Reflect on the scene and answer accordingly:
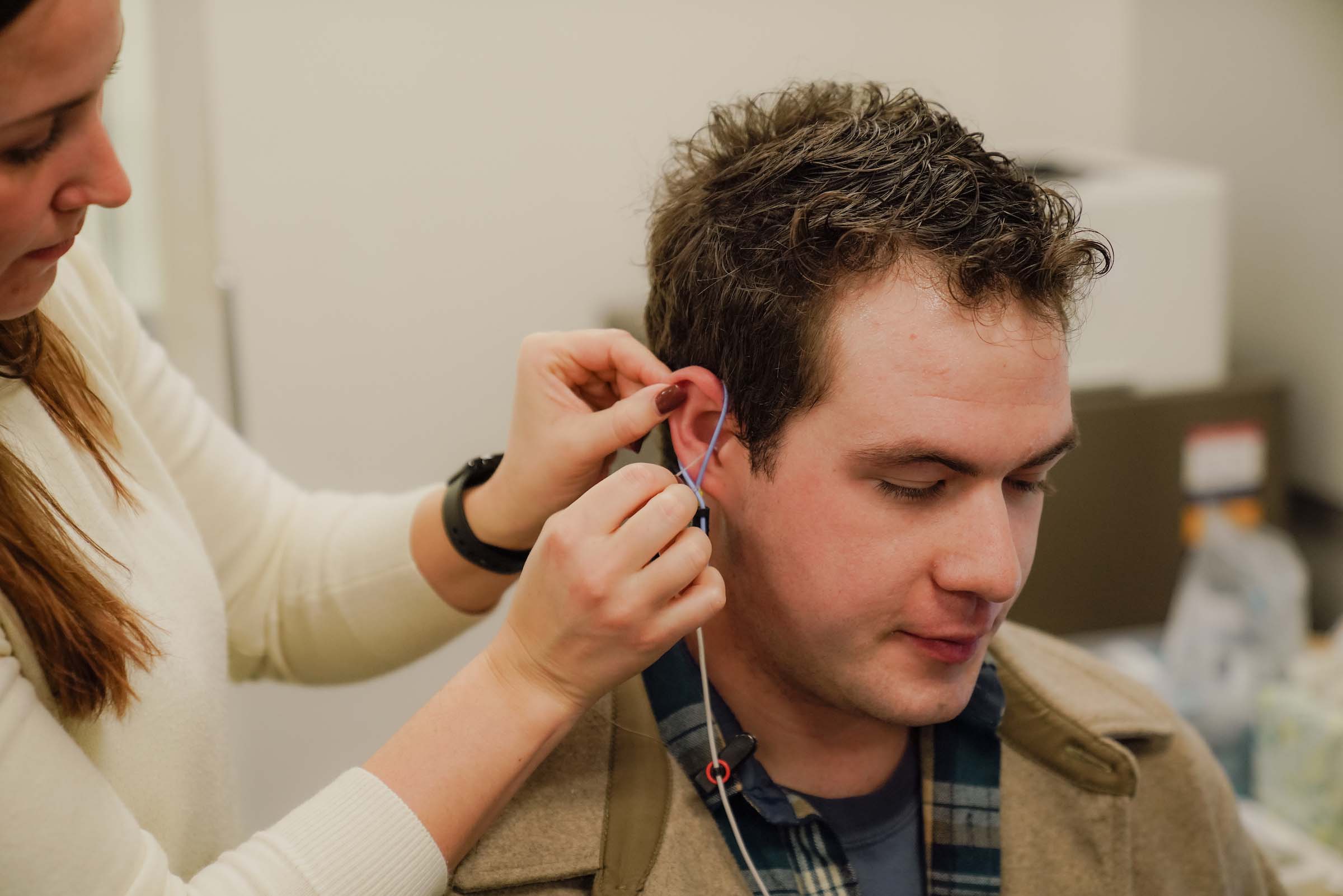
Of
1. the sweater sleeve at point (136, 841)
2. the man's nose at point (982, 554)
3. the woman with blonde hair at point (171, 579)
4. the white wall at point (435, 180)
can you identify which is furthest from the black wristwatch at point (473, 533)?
the white wall at point (435, 180)

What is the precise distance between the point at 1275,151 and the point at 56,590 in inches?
104

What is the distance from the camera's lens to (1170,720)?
130 centimetres

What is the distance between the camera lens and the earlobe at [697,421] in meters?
1.12

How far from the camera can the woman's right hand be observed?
3.00 ft

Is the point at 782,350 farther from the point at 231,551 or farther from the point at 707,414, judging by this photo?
the point at 231,551

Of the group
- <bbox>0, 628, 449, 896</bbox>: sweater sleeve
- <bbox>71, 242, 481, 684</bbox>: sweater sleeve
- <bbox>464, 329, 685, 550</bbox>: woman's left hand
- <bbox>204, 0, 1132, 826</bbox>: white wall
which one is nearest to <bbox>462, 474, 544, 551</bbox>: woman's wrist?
<bbox>464, 329, 685, 550</bbox>: woman's left hand

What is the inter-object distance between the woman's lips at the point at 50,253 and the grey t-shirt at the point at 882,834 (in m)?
0.82

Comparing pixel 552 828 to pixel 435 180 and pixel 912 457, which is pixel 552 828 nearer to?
pixel 912 457

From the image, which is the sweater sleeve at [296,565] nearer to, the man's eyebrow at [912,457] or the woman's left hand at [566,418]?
the woman's left hand at [566,418]

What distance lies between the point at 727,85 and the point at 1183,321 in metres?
1.10

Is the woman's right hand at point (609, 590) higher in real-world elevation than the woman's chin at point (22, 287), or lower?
lower

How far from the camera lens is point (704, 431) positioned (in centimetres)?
116

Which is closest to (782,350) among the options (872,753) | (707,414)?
(707,414)

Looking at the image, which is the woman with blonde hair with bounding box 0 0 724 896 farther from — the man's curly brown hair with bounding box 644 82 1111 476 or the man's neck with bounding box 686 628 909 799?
the man's neck with bounding box 686 628 909 799
